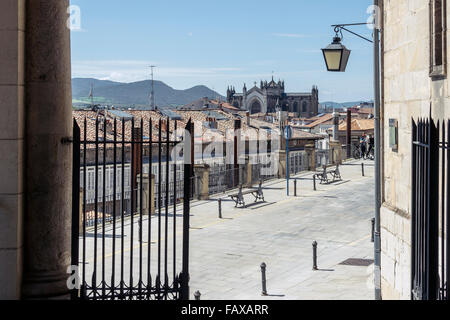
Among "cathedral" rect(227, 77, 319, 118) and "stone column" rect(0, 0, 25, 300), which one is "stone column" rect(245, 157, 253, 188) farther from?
"cathedral" rect(227, 77, 319, 118)

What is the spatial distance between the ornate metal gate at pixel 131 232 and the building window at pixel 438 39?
9.08ft

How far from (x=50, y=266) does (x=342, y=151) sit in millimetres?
35756

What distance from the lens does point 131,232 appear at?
20.4 feet

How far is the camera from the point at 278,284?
1327cm

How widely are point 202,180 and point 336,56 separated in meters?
13.9

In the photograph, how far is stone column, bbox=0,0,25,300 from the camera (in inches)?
233

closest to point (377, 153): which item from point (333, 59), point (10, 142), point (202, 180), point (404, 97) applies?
point (404, 97)

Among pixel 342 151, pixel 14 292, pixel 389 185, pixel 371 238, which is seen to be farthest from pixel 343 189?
pixel 14 292

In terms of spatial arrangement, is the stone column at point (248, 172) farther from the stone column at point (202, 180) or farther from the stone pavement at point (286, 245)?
the stone column at point (202, 180)

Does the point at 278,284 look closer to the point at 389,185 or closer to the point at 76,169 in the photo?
the point at 389,185

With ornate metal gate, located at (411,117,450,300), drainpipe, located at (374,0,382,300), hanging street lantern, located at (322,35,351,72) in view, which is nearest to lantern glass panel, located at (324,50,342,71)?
hanging street lantern, located at (322,35,351,72)

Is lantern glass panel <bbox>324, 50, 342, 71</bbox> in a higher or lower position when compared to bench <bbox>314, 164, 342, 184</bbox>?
higher

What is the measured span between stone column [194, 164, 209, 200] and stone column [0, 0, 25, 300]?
18442mm

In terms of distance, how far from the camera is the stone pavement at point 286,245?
42.3ft
